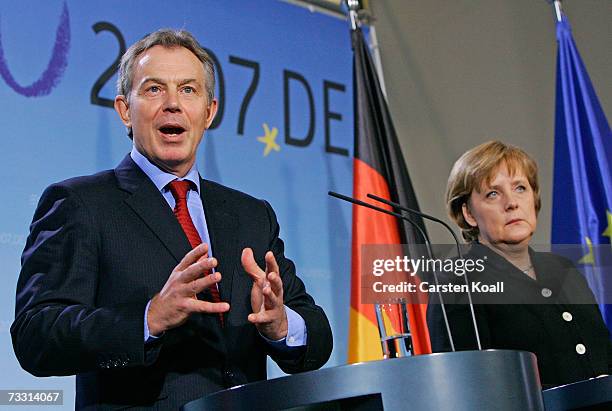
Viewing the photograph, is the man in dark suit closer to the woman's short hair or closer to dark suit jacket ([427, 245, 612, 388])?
dark suit jacket ([427, 245, 612, 388])

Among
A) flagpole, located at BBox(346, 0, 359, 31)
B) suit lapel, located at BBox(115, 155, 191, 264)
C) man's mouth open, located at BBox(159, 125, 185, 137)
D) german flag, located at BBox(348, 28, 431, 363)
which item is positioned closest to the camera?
suit lapel, located at BBox(115, 155, 191, 264)

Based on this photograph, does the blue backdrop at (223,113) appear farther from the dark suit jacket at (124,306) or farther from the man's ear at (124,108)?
the dark suit jacket at (124,306)

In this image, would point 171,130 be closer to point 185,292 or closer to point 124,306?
point 124,306

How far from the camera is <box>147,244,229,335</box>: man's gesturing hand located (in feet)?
5.08

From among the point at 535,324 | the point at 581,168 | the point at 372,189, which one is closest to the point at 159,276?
the point at 535,324

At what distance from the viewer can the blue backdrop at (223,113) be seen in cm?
329

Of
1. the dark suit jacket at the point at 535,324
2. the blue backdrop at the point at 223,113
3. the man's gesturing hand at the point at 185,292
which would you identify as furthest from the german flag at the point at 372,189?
the man's gesturing hand at the point at 185,292

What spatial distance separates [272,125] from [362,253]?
0.73 meters

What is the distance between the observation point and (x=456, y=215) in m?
2.83

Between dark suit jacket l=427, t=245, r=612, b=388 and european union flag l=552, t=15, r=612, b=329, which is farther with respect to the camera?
european union flag l=552, t=15, r=612, b=329

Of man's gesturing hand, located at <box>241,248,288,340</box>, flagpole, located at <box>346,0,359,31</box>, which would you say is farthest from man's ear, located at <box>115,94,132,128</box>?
flagpole, located at <box>346,0,359,31</box>

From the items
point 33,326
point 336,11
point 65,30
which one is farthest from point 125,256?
point 336,11

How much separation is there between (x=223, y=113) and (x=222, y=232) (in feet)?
6.05

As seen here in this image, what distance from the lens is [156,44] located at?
2.21 m
